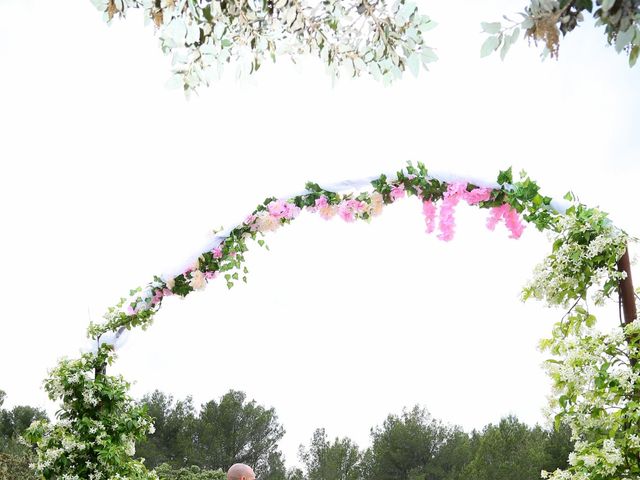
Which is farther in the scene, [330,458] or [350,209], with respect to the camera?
[330,458]

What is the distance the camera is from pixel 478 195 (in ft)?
15.7

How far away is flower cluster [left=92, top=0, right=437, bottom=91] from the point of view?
2660 mm

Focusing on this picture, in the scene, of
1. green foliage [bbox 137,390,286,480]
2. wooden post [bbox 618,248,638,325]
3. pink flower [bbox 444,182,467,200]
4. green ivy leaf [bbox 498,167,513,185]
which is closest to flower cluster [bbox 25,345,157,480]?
pink flower [bbox 444,182,467,200]

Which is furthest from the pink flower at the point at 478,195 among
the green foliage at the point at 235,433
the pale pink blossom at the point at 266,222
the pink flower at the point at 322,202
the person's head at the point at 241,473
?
the green foliage at the point at 235,433

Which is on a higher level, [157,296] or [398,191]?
[398,191]

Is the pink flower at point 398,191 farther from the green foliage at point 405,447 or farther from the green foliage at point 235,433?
the green foliage at point 235,433

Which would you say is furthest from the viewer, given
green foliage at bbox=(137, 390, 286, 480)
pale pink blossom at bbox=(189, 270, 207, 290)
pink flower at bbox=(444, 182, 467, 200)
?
green foliage at bbox=(137, 390, 286, 480)

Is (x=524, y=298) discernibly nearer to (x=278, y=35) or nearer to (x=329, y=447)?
(x=278, y=35)

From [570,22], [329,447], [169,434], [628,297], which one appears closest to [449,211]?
[628,297]

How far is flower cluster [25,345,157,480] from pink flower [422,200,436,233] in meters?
2.92

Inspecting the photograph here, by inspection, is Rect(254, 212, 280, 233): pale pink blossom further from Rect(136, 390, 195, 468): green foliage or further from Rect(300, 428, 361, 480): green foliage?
Rect(136, 390, 195, 468): green foliage

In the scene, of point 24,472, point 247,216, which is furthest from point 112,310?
point 24,472

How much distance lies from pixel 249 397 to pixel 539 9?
2857cm

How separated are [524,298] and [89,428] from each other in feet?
11.9
